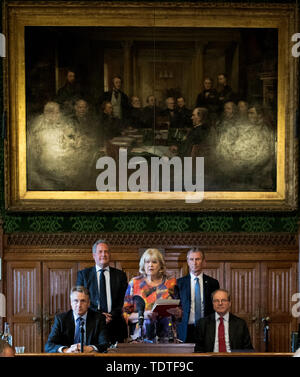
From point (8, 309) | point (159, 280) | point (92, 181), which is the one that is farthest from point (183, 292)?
point (8, 309)

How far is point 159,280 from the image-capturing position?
5801 millimetres

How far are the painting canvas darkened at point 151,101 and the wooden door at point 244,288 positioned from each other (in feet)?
3.80

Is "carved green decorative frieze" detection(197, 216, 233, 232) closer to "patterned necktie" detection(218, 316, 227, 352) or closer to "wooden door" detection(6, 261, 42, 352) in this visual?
"wooden door" detection(6, 261, 42, 352)

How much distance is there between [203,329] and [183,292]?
0.87 m

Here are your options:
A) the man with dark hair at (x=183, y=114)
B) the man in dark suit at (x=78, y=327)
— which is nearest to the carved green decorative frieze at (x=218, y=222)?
the man with dark hair at (x=183, y=114)

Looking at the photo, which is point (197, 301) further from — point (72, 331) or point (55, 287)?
point (55, 287)

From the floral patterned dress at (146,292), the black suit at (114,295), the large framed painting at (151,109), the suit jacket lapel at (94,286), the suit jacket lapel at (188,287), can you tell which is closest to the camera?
the floral patterned dress at (146,292)

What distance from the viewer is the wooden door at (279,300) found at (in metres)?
7.97

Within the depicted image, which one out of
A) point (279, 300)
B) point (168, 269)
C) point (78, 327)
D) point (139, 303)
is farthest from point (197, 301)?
point (279, 300)

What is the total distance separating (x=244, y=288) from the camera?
7.99 meters

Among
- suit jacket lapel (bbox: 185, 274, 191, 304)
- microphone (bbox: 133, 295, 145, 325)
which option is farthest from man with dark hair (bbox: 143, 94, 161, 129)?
microphone (bbox: 133, 295, 145, 325)

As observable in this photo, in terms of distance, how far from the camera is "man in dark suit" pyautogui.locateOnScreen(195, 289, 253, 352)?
215 inches

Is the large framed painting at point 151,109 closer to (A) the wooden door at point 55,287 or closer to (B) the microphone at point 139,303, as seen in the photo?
(A) the wooden door at point 55,287
